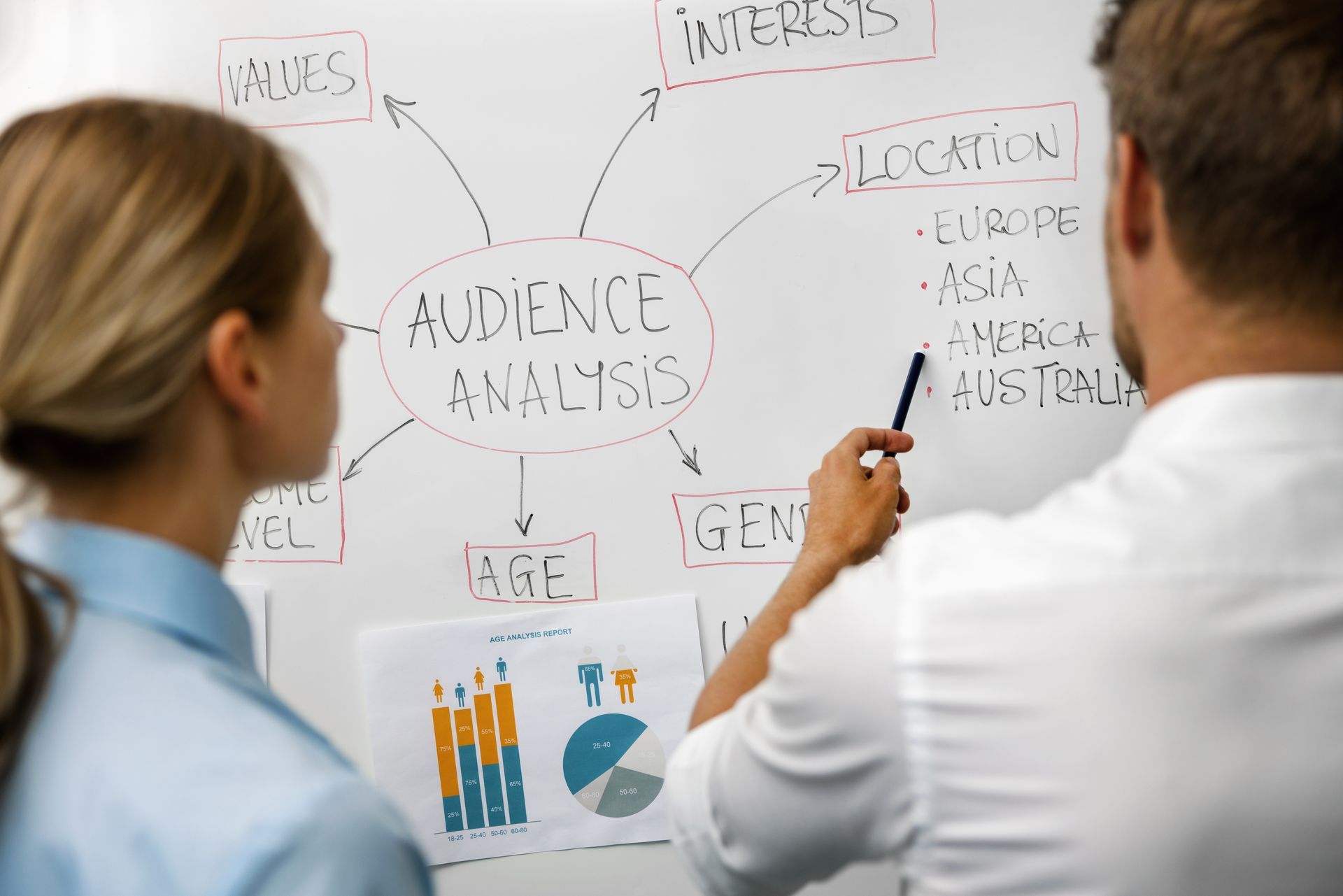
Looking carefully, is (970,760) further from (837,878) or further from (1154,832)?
(837,878)

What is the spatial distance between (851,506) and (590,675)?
0.33 metres

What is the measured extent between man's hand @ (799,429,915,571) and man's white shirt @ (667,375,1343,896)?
0.94 ft

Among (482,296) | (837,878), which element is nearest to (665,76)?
(482,296)

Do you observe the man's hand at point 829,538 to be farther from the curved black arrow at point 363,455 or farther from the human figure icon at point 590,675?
the curved black arrow at point 363,455

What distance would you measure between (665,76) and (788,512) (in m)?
0.43

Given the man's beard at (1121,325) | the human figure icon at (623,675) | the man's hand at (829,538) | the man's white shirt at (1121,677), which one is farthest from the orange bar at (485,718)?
the man's beard at (1121,325)

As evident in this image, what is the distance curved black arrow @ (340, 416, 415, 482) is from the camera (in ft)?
3.37

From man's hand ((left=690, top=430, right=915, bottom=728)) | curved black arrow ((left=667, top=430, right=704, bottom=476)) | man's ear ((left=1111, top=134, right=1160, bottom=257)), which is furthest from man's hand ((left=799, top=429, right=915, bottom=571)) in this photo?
man's ear ((left=1111, top=134, right=1160, bottom=257))

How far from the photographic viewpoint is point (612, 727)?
3.32 feet

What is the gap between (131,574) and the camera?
0.50 metres

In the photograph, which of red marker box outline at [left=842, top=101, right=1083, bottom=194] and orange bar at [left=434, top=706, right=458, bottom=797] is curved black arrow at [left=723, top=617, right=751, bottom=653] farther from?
red marker box outline at [left=842, top=101, right=1083, bottom=194]

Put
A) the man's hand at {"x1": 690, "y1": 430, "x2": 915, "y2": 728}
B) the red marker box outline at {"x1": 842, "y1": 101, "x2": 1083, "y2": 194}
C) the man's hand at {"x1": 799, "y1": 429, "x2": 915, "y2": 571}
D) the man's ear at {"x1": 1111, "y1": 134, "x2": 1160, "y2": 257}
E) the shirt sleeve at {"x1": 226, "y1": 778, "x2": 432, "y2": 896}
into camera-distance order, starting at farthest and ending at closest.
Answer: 1. the red marker box outline at {"x1": 842, "y1": 101, "x2": 1083, "y2": 194}
2. the man's hand at {"x1": 799, "y1": 429, "x2": 915, "y2": 571}
3. the man's hand at {"x1": 690, "y1": 430, "x2": 915, "y2": 728}
4. the man's ear at {"x1": 1111, "y1": 134, "x2": 1160, "y2": 257}
5. the shirt sleeve at {"x1": 226, "y1": 778, "x2": 432, "y2": 896}

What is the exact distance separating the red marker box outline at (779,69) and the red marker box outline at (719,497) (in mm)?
390

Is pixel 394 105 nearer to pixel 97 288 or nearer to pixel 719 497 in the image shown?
pixel 719 497
